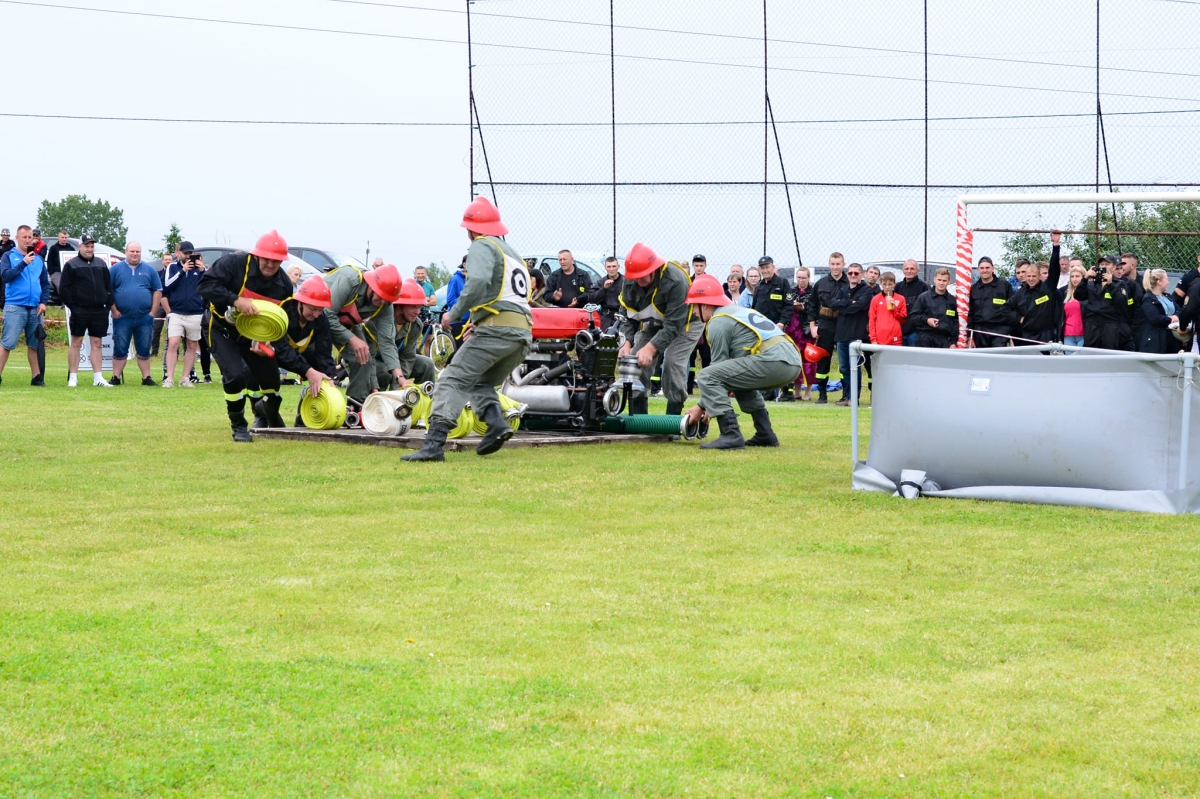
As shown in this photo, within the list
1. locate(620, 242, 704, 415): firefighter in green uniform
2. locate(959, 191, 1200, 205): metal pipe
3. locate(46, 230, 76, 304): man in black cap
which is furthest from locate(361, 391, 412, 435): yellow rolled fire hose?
locate(46, 230, 76, 304): man in black cap

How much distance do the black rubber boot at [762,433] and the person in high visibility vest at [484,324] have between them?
253cm

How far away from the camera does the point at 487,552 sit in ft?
23.7

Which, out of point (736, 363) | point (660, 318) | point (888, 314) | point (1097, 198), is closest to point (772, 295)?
point (888, 314)

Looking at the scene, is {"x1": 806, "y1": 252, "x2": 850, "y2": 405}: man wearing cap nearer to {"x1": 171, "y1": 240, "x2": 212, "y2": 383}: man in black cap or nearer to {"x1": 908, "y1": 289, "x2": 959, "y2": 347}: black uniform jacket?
{"x1": 908, "y1": 289, "x2": 959, "y2": 347}: black uniform jacket

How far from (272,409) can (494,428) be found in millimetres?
3232

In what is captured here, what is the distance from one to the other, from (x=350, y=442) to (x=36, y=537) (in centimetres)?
553

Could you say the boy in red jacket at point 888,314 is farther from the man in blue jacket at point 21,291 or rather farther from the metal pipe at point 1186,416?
the man in blue jacket at point 21,291

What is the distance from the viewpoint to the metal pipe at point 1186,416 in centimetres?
832

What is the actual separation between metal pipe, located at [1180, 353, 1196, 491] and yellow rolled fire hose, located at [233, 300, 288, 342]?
7435 mm

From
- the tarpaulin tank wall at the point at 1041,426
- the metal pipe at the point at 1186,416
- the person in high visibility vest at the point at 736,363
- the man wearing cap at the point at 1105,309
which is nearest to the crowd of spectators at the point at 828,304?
the man wearing cap at the point at 1105,309

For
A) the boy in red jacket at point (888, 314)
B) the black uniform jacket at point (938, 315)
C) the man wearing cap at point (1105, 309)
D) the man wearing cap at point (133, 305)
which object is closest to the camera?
the man wearing cap at point (1105, 309)

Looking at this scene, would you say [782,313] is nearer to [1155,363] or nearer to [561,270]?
[561,270]

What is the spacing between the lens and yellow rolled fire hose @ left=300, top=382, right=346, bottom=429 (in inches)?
530

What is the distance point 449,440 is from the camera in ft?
41.0
